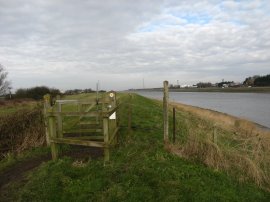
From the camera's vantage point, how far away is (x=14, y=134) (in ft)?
37.1

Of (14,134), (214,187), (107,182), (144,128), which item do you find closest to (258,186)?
(214,187)

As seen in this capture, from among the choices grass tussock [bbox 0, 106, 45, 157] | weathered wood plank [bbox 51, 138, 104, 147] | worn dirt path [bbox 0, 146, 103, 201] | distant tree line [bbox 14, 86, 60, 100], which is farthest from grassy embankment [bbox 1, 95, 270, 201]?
distant tree line [bbox 14, 86, 60, 100]

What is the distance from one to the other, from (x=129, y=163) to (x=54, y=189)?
2.10 meters

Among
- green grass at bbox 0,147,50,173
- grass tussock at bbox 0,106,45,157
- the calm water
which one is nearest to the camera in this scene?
green grass at bbox 0,147,50,173

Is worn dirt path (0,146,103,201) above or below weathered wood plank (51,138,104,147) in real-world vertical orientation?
below

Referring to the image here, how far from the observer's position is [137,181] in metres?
7.28

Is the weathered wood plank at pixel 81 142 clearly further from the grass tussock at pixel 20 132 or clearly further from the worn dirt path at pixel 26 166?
the grass tussock at pixel 20 132

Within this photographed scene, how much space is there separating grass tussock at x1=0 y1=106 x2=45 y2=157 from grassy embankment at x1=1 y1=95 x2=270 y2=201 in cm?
270

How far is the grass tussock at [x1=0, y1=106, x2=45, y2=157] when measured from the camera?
433 inches

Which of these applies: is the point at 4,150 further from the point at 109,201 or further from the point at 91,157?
the point at 109,201

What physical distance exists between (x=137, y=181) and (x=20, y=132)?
582 cm

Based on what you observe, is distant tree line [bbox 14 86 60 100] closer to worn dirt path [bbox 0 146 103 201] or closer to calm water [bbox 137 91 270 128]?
calm water [bbox 137 91 270 128]

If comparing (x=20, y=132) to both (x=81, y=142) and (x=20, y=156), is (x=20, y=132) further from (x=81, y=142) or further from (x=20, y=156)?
→ (x=81, y=142)

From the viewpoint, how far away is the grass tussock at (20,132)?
11000 mm
